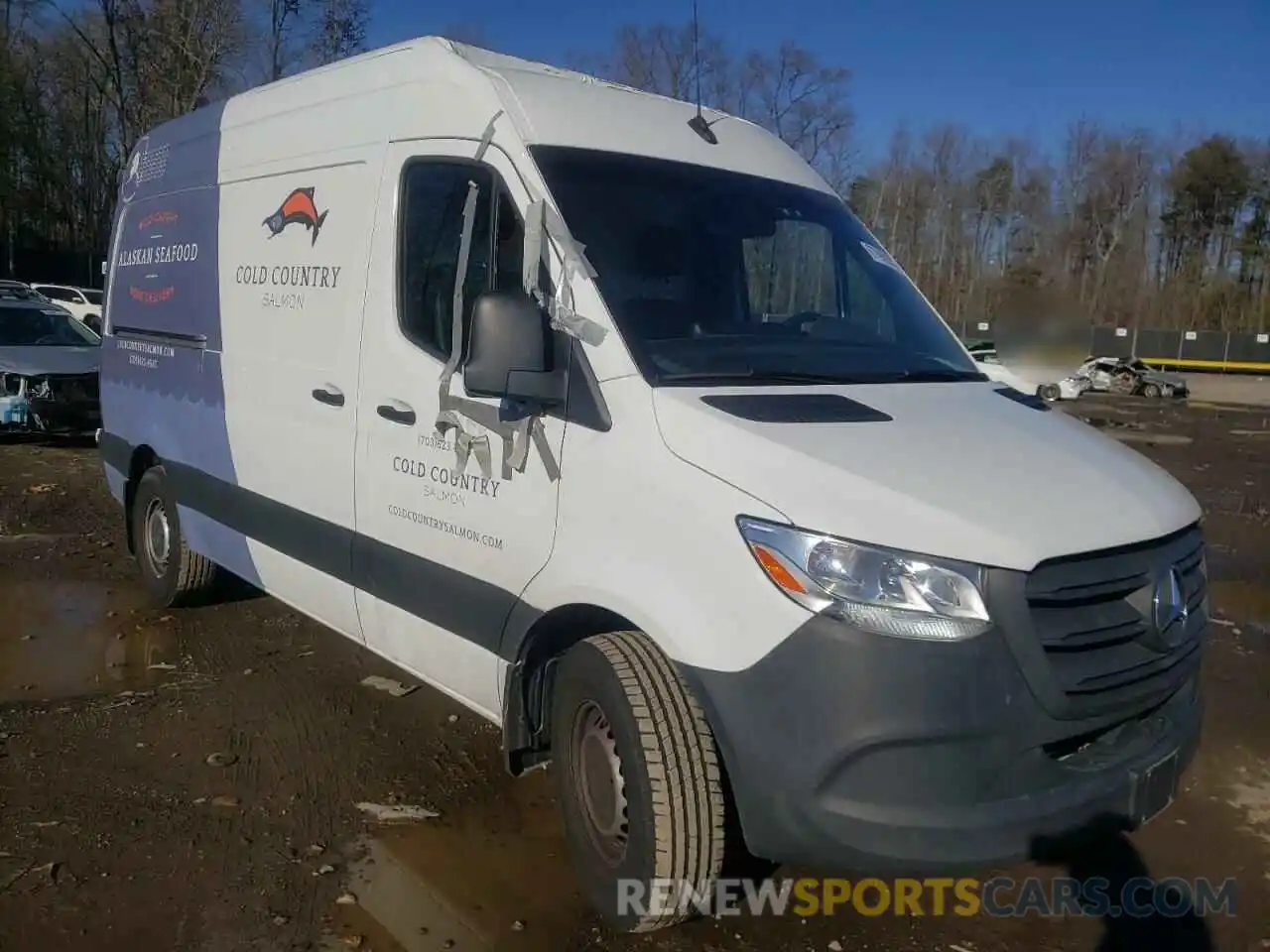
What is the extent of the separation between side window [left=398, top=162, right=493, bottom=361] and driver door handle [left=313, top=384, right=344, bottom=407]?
513 mm

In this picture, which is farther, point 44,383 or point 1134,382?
point 1134,382

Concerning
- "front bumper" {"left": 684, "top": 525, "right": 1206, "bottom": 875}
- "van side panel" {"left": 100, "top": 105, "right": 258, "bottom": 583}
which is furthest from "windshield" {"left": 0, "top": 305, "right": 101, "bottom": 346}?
"front bumper" {"left": 684, "top": 525, "right": 1206, "bottom": 875}

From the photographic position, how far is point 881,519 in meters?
2.79

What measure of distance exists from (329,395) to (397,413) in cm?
55

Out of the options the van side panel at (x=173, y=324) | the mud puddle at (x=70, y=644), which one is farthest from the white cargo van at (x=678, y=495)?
the mud puddle at (x=70, y=644)

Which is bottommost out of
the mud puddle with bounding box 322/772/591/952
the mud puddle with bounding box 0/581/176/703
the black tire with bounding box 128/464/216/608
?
the mud puddle with bounding box 322/772/591/952

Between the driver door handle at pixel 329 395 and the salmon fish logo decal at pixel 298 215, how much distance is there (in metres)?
0.64

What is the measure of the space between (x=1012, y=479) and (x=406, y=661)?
Answer: 2.35 metres

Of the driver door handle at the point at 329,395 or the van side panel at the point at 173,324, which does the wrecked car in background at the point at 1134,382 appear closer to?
the van side panel at the point at 173,324

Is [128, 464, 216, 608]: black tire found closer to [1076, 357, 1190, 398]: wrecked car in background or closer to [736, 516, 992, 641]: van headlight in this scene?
[736, 516, 992, 641]: van headlight

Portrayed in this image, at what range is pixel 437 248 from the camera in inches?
156

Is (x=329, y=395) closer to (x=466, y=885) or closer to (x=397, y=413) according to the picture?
(x=397, y=413)

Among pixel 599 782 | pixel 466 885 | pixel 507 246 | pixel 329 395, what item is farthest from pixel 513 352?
pixel 466 885

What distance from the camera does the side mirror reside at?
3248 millimetres
